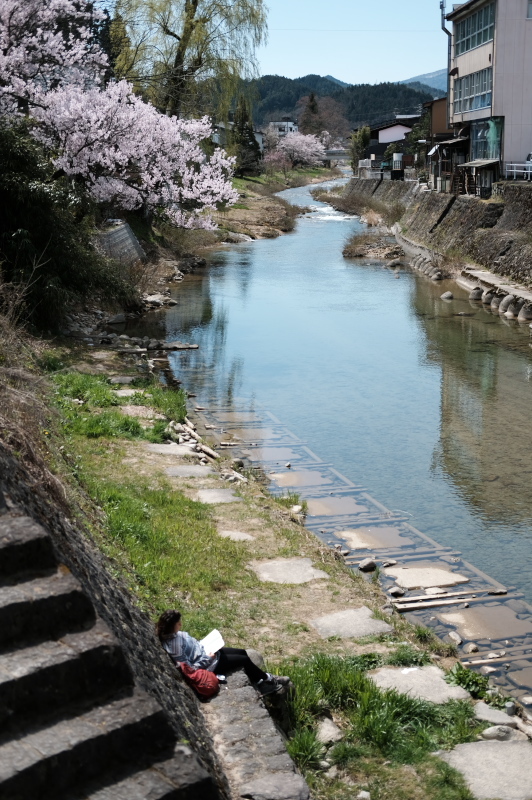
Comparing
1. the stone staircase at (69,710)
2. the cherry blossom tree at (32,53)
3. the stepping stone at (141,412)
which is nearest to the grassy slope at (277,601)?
the stepping stone at (141,412)

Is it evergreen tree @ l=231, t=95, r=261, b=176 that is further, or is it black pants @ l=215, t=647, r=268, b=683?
evergreen tree @ l=231, t=95, r=261, b=176

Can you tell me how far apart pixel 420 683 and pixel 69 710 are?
390 cm

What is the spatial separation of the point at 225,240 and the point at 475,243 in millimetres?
15370

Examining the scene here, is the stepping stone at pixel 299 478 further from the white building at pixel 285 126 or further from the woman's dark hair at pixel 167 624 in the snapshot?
the white building at pixel 285 126

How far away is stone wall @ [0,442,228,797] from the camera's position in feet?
15.9

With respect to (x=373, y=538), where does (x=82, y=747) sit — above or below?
above

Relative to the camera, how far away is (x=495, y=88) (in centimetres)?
4228

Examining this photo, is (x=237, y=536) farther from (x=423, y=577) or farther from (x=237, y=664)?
(x=237, y=664)

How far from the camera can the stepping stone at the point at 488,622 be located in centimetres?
916

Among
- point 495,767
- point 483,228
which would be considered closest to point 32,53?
point 483,228

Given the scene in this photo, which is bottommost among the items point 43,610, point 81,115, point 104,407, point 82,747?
point 104,407

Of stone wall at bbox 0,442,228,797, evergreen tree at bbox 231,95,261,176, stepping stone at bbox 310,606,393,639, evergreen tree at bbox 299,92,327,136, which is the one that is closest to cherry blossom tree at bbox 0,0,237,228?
stepping stone at bbox 310,606,393,639

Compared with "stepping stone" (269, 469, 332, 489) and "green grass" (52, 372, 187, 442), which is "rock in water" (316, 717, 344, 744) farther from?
"green grass" (52, 372, 187, 442)

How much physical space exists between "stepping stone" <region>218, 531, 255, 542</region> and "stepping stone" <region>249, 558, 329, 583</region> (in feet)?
1.90
